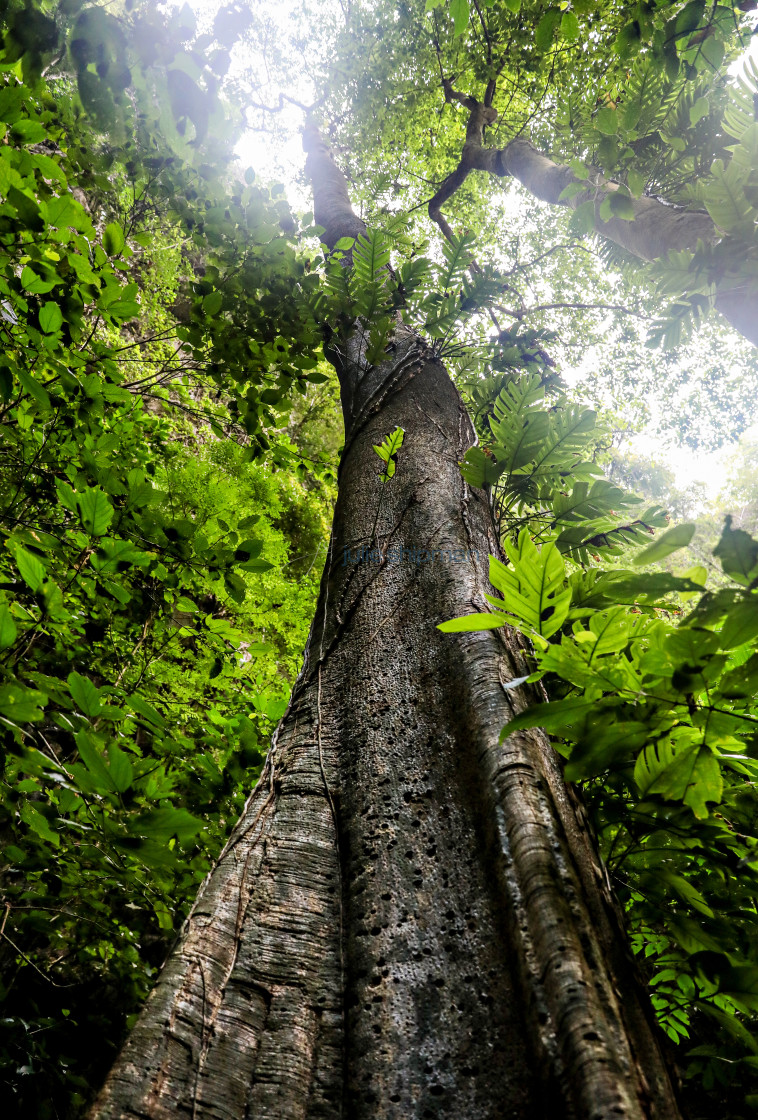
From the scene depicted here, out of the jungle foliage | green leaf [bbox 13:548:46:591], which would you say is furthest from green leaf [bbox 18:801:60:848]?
green leaf [bbox 13:548:46:591]

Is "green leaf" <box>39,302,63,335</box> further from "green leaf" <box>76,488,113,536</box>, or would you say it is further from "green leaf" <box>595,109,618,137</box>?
"green leaf" <box>595,109,618,137</box>

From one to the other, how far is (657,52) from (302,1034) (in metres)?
2.29

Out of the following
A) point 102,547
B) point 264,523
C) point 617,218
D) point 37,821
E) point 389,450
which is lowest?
point 37,821

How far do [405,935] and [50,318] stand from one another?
165cm

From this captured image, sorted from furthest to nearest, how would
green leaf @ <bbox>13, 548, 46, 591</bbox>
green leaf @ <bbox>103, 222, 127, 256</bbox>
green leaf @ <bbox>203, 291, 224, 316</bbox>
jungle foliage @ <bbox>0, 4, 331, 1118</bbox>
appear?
1. green leaf @ <bbox>203, 291, 224, 316</bbox>
2. green leaf @ <bbox>103, 222, 127, 256</bbox>
3. jungle foliage @ <bbox>0, 4, 331, 1118</bbox>
4. green leaf @ <bbox>13, 548, 46, 591</bbox>

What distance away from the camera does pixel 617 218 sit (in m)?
2.32

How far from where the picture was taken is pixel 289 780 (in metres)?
1.11

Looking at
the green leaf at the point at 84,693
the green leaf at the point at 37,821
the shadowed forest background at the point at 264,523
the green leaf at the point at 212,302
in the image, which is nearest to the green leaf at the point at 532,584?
the shadowed forest background at the point at 264,523

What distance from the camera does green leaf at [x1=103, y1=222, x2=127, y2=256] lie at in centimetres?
151

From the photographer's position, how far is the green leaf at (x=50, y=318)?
1.36 meters

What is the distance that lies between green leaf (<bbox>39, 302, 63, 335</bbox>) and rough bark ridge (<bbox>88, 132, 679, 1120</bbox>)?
1.17 meters

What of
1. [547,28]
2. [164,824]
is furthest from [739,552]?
[547,28]

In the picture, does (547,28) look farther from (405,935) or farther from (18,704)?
(405,935)

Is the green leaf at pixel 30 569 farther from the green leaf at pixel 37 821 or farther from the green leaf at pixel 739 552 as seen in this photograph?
the green leaf at pixel 739 552
